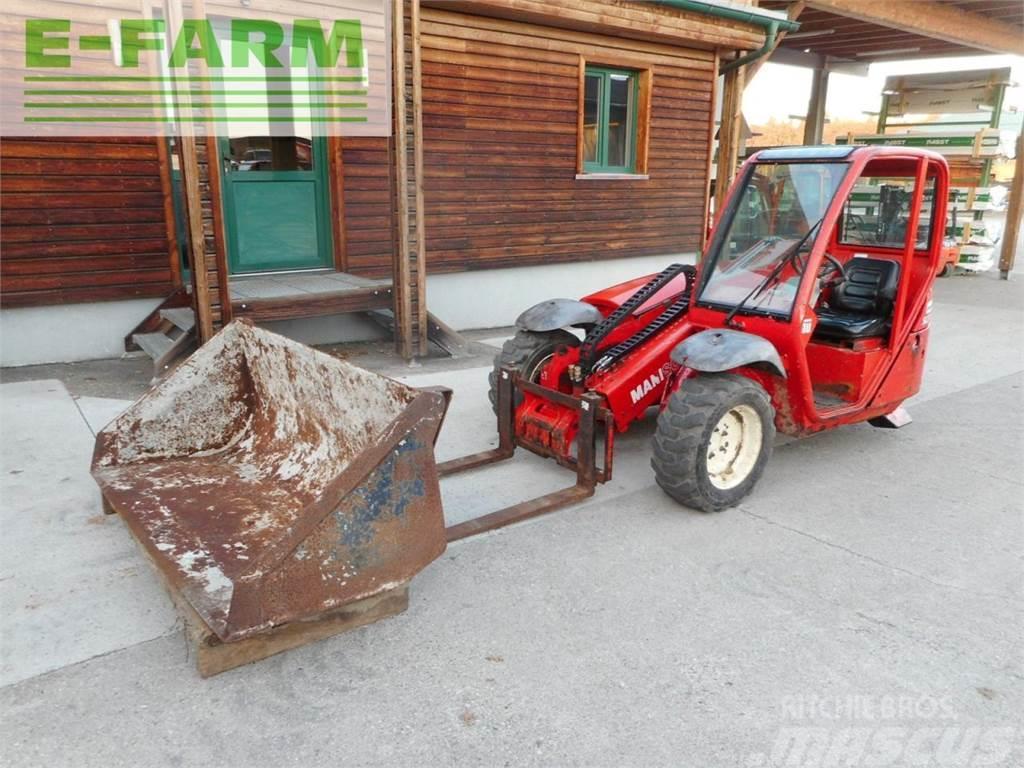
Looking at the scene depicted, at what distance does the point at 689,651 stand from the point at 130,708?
187 cm

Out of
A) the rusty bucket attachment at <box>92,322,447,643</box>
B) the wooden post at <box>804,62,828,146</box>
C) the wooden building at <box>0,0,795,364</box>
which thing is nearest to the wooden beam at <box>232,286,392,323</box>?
the wooden building at <box>0,0,795,364</box>

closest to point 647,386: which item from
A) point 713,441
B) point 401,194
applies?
point 713,441

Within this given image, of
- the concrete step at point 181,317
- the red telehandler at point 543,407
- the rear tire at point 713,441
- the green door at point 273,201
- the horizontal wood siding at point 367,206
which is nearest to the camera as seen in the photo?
the red telehandler at point 543,407

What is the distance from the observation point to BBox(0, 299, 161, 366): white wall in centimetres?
610

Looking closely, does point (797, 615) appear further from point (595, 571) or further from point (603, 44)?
point (603, 44)

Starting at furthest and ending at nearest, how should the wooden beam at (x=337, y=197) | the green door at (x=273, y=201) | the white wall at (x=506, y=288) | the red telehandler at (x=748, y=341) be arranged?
the white wall at (x=506, y=288) < the wooden beam at (x=337, y=197) < the green door at (x=273, y=201) < the red telehandler at (x=748, y=341)

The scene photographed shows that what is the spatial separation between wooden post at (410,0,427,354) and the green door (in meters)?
1.36

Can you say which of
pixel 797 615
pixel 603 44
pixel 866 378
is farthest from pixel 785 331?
pixel 603 44

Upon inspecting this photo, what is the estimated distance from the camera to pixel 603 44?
842 cm

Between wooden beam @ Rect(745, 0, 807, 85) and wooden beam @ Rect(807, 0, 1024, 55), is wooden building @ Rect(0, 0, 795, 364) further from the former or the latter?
wooden beam @ Rect(807, 0, 1024, 55)

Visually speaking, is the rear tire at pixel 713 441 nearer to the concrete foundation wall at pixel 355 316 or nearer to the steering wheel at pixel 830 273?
the steering wheel at pixel 830 273

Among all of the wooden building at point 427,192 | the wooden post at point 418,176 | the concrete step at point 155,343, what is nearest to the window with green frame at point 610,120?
the wooden building at point 427,192

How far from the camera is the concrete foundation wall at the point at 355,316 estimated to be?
6.17m

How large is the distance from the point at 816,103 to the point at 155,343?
1397 cm
